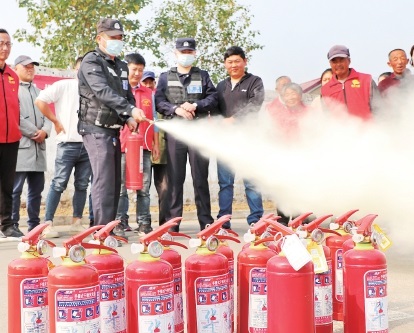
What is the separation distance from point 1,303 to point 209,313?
1790 mm

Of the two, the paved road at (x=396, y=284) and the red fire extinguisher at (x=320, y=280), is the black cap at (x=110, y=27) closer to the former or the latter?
the paved road at (x=396, y=284)

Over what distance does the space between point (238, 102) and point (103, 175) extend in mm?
2252

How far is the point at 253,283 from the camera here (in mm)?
3029

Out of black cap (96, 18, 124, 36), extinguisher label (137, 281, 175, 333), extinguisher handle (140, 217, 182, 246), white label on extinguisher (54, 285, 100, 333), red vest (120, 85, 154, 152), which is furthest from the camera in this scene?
red vest (120, 85, 154, 152)

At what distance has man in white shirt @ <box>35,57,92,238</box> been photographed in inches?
282

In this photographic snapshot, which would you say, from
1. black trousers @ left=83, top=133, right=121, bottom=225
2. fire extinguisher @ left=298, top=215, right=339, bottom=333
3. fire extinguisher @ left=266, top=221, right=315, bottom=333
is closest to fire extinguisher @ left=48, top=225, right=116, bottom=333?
fire extinguisher @ left=266, top=221, right=315, bottom=333

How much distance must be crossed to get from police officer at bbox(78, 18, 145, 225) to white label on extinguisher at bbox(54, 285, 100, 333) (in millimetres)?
2812

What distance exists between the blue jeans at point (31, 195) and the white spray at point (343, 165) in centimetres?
189

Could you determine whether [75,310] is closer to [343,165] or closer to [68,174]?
[343,165]

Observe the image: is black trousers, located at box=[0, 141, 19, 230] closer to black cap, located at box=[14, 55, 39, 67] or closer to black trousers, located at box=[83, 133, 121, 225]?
black cap, located at box=[14, 55, 39, 67]

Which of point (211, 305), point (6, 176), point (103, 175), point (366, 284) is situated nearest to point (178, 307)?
point (211, 305)

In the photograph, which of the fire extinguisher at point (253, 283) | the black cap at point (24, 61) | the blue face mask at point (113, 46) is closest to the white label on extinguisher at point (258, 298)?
the fire extinguisher at point (253, 283)

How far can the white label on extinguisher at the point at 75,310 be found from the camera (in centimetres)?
254

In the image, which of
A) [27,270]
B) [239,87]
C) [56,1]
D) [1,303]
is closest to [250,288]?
[27,270]
